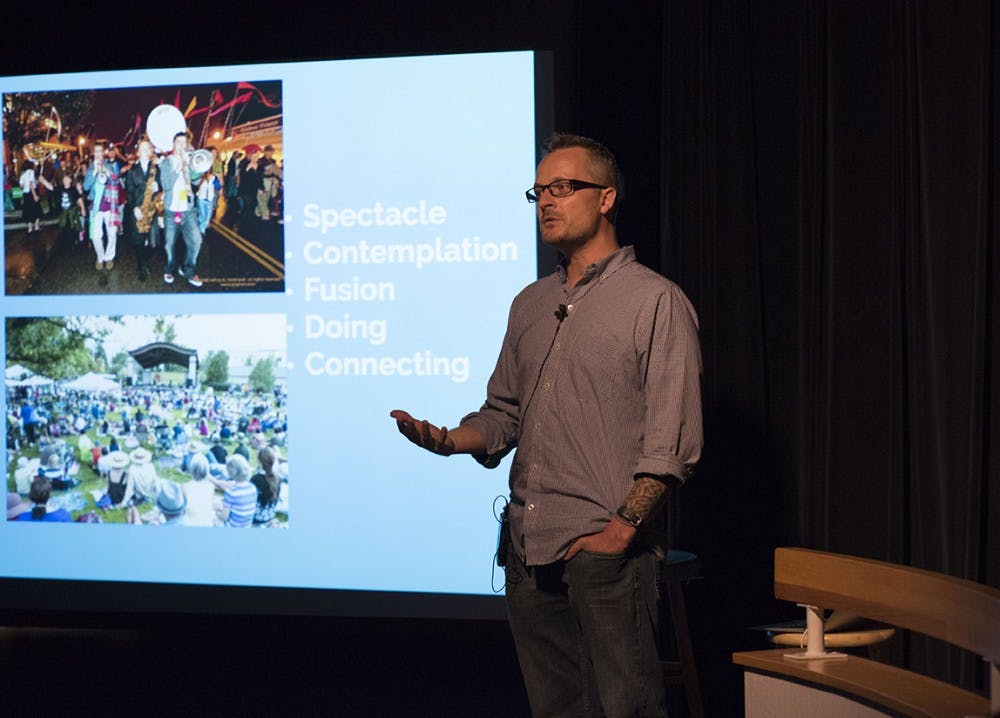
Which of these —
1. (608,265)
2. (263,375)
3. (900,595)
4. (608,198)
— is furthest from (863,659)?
(263,375)

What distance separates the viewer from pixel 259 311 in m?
4.23

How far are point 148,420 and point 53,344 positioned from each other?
0.47 metres

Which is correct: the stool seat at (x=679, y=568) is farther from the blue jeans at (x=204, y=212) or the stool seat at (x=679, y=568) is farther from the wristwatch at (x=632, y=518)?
the blue jeans at (x=204, y=212)

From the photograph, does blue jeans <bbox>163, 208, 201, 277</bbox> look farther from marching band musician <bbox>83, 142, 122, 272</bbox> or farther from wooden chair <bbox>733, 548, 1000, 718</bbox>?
wooden chair <bbox>733, 548, 1000, 718</bbox>

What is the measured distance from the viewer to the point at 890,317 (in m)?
3.43

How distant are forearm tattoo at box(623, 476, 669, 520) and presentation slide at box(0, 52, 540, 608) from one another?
6.14 ft

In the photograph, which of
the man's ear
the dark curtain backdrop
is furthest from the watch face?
the dark curtain backdrop

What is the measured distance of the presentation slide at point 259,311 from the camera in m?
4.07

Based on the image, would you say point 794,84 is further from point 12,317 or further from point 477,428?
point 12,317

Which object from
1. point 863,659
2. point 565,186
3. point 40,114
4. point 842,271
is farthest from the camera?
point 40,114

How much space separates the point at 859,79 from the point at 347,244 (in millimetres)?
1752

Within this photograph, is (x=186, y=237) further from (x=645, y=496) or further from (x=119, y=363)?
(x=645, y=496)

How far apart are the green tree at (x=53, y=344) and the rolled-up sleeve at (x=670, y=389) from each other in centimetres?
276

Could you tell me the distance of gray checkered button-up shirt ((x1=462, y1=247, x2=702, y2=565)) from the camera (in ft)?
7.26
